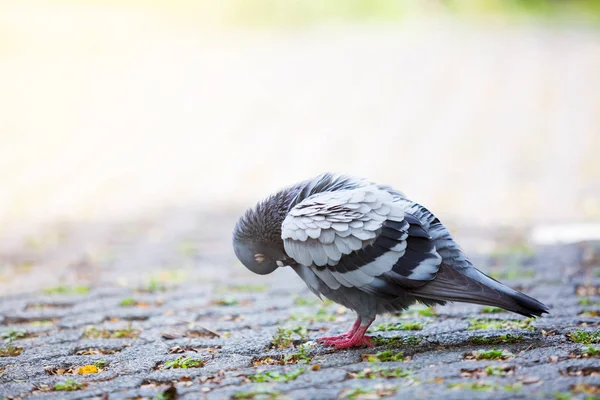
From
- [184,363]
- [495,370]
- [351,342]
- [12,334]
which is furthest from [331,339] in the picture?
[12,334]

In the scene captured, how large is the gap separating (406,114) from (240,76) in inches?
152

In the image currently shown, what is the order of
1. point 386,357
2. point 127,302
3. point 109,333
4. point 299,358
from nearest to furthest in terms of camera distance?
point 386,357 < point 299,358 < point 109,333 < point 127,302

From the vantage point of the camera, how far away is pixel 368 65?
50.5ft

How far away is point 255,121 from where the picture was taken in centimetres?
1218

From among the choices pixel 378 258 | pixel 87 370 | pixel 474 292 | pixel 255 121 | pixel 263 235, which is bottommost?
pixel 87 370

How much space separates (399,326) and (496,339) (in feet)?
2.10

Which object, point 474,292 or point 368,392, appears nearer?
point 368,392

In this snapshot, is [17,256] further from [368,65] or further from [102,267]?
[368,65]

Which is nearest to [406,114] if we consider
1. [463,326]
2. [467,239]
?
[467,239]

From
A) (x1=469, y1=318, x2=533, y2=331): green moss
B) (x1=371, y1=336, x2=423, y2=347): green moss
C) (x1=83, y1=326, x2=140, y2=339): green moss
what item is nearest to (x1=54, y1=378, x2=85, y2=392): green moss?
(x1=83, y1=326, x2=140, y2=339): green moss

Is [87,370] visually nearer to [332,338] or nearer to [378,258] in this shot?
[332,338]

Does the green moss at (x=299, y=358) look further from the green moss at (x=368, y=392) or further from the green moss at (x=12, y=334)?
the green moss at (x=12, y=334)

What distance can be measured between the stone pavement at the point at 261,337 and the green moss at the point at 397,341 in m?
0.01

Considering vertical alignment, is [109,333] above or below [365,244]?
below
